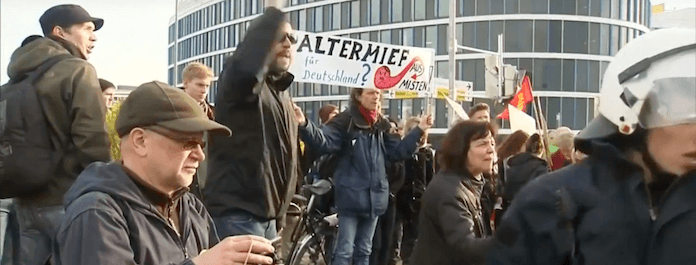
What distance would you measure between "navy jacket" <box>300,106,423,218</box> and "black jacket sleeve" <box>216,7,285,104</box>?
2.70 m

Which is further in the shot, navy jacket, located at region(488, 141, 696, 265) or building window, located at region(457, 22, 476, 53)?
building window, located at region(457, 22, 476, 53)

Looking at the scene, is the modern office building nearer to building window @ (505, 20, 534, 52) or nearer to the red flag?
building window @ (505, 20, 534, 52)

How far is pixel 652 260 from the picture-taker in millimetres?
Result: 1698

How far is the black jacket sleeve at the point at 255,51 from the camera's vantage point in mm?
3982

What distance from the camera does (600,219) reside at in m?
1.74

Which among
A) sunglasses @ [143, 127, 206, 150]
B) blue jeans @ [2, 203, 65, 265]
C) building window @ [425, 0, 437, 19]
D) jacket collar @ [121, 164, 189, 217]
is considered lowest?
blue jeans @ [2, 203, 65, 265]

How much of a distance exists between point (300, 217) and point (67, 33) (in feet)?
11.4

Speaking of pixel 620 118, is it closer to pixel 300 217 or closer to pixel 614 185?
pixel 614 185

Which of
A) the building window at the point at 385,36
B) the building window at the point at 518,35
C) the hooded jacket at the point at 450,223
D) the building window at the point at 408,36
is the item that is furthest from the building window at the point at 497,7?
the hooded jacket at the point at 450,223

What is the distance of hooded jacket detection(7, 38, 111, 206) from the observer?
4246 mm

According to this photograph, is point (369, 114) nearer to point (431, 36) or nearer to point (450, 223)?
point (450, 223)

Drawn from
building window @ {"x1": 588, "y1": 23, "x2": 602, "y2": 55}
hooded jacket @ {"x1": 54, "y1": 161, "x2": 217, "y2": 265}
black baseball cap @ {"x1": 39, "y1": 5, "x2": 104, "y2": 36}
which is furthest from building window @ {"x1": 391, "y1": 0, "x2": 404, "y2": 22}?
hooded jacket @ {"x1": 54, "y1": 161, "x2": 217, "y2": 265}

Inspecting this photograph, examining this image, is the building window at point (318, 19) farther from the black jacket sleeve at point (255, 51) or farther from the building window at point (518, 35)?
the black jacket sleeve at point (255, 51)

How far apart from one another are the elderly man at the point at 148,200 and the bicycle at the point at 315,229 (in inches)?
190
